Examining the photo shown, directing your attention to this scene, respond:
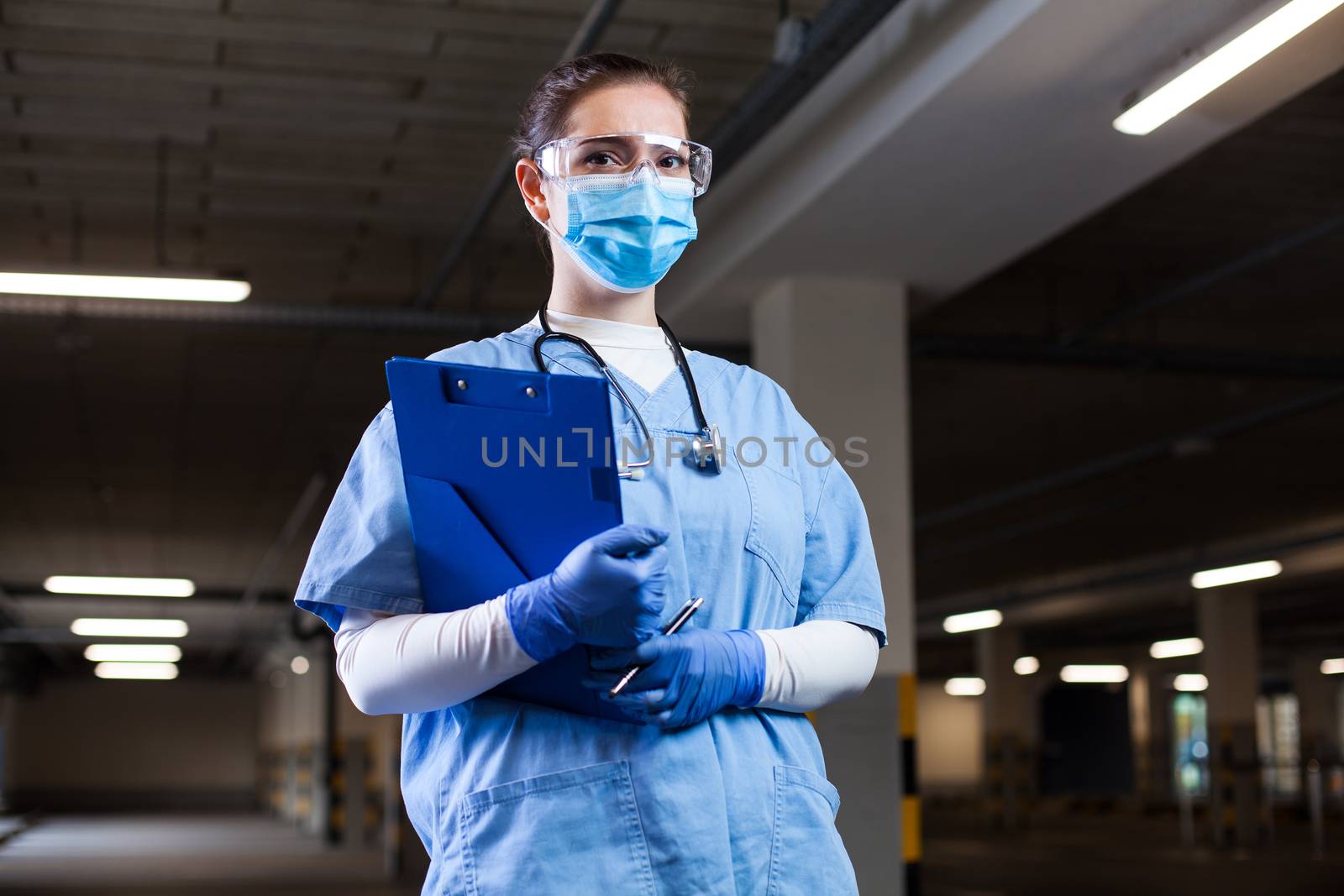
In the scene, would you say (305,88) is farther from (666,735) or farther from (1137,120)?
(666,735)

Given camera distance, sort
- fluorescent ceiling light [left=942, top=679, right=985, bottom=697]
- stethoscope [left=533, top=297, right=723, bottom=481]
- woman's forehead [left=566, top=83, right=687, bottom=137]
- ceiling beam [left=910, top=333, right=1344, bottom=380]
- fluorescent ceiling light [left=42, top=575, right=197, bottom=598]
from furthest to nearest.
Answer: fluorescent ceiling light [left=942, top=679, right=985, bottom=697]
fluorescent ceiling light [left=42, top=575, right=197, bottom=598]
ceiling beam [left=910, top=333, right=1344, bottom=380]
woman's forehead [left=566, top=83, right=687, bottom=137]
stethoscope [left=533, top=297, right=723, bottom=481]

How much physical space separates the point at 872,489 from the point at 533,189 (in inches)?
210

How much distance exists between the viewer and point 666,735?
4.15 ft

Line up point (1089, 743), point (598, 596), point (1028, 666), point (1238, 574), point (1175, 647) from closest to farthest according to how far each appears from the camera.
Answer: point (598, 596), point (1238, 574), point (1175, 647), point (1028, 666), point (1089, 743)

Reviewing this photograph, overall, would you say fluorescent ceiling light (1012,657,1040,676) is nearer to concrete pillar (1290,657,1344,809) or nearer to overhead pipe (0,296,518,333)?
concrete pillar (1290,657,1344,809)

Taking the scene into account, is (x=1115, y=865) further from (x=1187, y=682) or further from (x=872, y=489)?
(x=1187, y=682)

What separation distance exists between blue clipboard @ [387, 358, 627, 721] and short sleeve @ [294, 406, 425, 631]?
0.02 m

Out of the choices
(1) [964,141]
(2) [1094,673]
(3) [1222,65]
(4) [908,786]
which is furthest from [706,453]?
(2) [1094,673]

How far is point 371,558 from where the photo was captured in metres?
1.27

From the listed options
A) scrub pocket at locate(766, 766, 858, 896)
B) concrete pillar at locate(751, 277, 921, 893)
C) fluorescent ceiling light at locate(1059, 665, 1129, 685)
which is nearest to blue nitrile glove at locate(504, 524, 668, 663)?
scrub pocket at locate(766, 766, 858, 896)

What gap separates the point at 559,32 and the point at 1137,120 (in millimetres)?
2300

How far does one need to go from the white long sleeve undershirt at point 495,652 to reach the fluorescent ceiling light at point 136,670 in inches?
1247

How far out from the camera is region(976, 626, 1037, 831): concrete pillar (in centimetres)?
2255

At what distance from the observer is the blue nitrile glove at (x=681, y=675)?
3.93 ft
